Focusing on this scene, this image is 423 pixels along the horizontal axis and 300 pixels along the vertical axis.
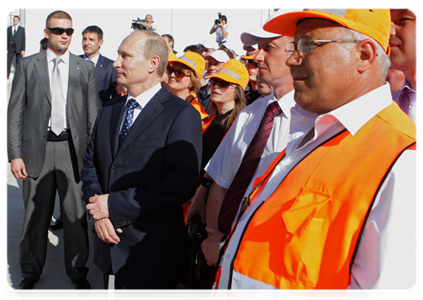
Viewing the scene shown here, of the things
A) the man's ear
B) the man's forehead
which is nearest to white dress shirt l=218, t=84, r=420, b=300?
the man's ear

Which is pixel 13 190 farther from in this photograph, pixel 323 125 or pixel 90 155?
pixel 323 125

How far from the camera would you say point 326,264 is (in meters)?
1.10

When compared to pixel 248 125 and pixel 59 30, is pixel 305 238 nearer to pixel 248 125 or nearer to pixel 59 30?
pixel 248 125

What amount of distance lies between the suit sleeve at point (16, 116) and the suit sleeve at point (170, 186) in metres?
1.59

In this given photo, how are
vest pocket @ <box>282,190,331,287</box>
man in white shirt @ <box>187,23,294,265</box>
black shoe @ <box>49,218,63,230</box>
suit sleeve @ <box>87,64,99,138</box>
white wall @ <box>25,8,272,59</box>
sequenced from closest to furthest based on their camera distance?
vest pocket @ <box>282,190,331,287</box>, man in white shirt @ <box>187,23,294,265</box>, suit sleeve @ <box>87,64,99,138</box>, black shoe @ <box>49,218,63,230</box>, white wall @ <box>25,8,272,59</box>

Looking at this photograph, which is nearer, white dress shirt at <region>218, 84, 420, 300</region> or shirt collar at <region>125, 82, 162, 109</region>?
white dress shirt at <region>218, 84, 420, 300</region>

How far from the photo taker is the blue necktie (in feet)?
8.31

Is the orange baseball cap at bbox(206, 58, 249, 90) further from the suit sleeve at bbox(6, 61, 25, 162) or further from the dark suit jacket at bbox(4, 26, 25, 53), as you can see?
the dark suit jacket at bbox(4, 26, 25, 53)

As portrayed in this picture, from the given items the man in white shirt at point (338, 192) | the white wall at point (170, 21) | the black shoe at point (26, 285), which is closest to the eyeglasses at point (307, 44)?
the man in white shirt at point (338, 192)

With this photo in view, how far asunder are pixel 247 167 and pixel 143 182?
605 mm

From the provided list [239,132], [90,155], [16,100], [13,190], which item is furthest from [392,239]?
[13,190]

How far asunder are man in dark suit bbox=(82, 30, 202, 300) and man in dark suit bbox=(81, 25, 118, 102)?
2422mm

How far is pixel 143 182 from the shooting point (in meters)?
2.43

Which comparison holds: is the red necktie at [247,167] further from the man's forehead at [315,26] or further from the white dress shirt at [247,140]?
the man's forehead at [315,26]
